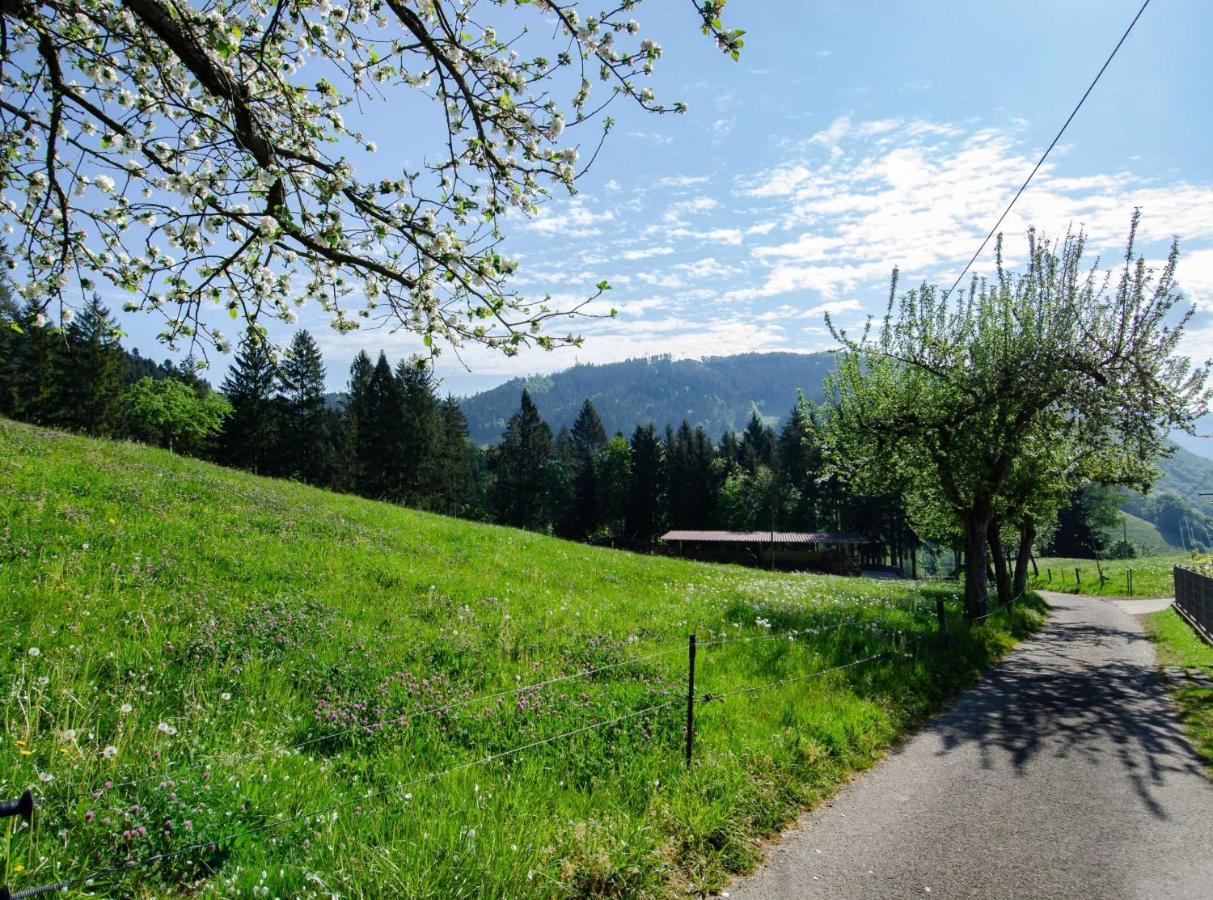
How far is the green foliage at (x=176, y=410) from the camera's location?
160ft

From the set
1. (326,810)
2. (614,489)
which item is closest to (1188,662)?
(326,810)

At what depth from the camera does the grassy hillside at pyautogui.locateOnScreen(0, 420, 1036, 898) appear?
4.33 meters

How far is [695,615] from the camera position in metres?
13.3

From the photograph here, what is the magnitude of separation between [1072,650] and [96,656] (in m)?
20.7

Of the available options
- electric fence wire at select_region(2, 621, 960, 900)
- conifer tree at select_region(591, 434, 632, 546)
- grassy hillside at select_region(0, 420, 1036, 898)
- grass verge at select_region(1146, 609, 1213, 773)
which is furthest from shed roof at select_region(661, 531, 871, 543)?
electric fence wire at select_region(2, 621, 960, 900)

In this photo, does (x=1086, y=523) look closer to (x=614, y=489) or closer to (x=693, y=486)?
(x=693, y=486)

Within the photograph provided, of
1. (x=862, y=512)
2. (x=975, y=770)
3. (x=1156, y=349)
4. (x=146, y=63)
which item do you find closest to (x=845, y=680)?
(x=975, y=770)

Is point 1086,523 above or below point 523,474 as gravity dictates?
below

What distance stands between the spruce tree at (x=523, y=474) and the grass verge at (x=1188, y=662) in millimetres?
67128

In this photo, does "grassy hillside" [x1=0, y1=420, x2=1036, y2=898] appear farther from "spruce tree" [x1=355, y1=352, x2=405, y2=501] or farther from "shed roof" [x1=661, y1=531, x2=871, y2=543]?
"shed roof" [x1=661, y1=531, x2=871, y2=543]

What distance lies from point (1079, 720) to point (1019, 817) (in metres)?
4.89

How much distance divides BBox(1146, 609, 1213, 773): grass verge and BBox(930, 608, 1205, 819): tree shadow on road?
188 millimetres

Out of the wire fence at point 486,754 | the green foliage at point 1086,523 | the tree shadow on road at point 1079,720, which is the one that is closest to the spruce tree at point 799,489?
the green foliage at point 1086,523

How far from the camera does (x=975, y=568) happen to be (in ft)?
62.5
